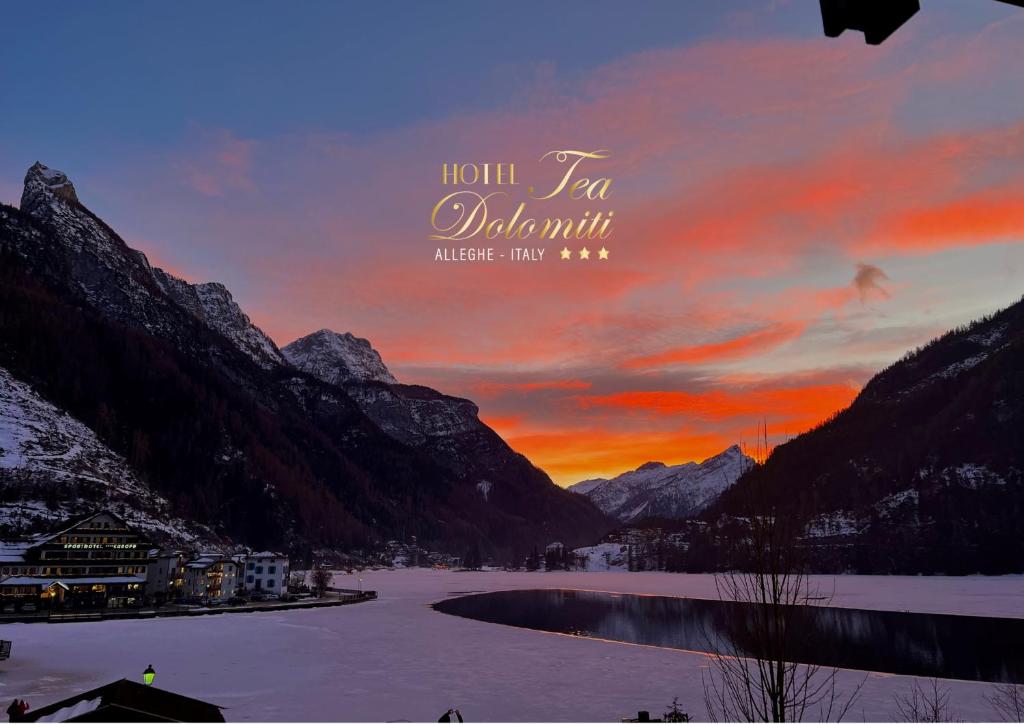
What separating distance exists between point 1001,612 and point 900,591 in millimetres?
53971

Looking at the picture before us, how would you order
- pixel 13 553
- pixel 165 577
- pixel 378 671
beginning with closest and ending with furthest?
pixel 378 671 < pixel 13 553 < pixel 165 577

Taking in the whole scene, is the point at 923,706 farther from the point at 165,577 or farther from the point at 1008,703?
the point at 165,577

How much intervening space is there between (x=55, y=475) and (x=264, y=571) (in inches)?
2529

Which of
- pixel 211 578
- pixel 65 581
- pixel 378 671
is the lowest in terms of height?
pixel 211 578

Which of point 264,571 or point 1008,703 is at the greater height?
point 1008,703

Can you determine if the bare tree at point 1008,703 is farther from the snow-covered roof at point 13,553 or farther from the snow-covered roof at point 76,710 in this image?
the snow-covered roof at point 13,553

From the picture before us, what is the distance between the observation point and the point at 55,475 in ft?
508

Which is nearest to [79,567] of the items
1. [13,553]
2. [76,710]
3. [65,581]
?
[65,581]

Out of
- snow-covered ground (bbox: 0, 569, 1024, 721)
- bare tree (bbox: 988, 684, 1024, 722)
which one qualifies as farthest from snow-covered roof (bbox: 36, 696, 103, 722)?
bare tree (bbox: 988, 684, 1024, 722)

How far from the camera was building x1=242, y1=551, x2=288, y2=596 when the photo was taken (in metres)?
131

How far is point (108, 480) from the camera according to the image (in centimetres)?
17562

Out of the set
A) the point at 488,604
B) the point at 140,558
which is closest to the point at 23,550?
the point at 140,558

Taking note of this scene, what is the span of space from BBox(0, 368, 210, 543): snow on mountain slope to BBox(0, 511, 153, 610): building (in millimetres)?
32801

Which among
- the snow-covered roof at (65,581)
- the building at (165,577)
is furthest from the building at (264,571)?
→ the snow-covered roof at (65,581)
